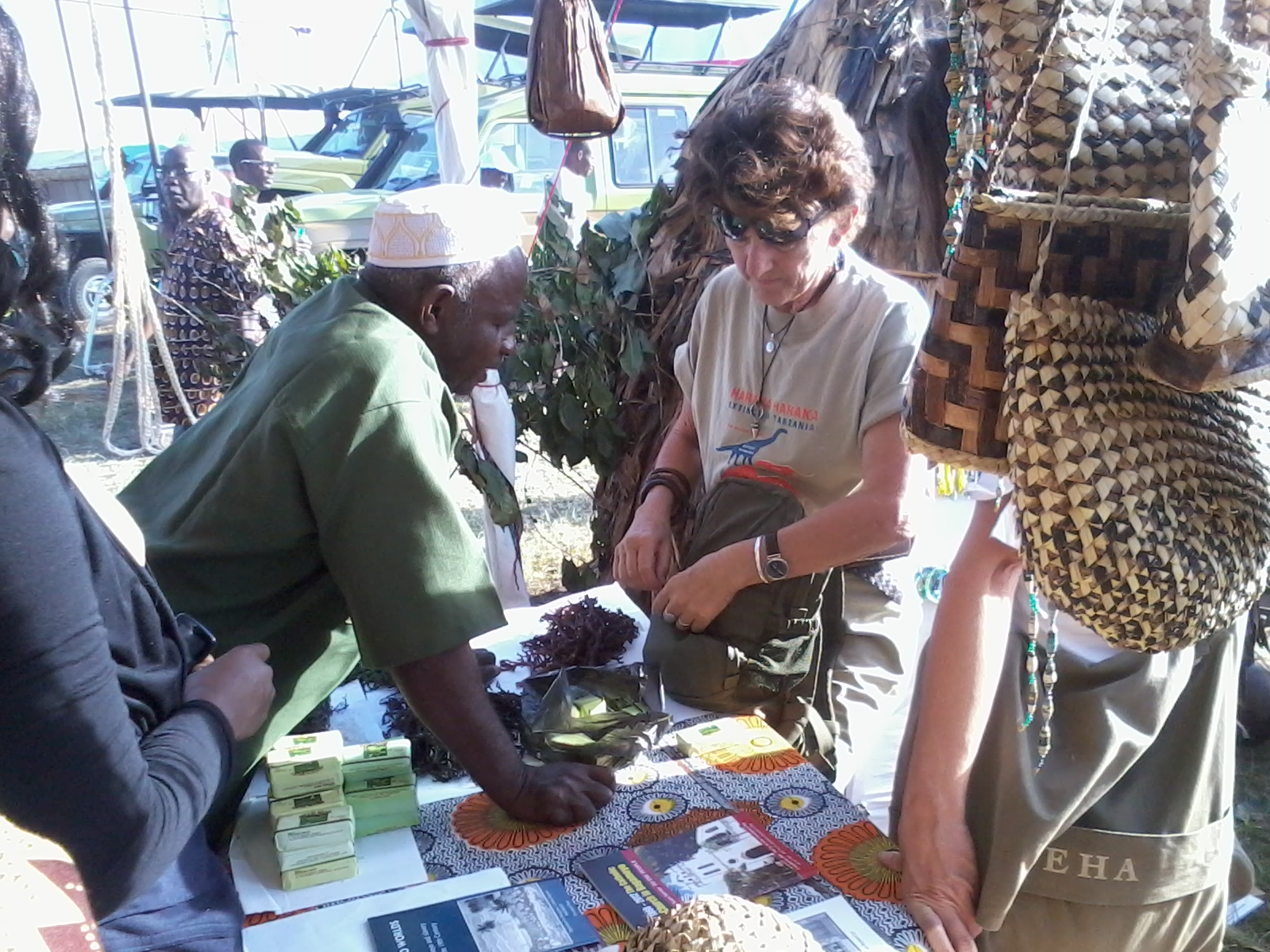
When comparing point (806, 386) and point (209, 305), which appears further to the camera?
point (209, 305)

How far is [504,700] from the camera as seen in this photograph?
1866 mm

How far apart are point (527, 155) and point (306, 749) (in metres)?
8.81

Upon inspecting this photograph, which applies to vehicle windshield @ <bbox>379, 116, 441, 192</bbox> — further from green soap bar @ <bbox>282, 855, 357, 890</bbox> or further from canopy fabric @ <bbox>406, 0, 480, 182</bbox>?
green soap bar @ <bbox>282, 855, 357, 890</bbox>

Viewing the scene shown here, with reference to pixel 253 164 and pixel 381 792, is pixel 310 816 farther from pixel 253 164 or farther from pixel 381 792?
pixel 253 164

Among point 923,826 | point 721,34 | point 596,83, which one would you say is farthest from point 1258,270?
point 721,34

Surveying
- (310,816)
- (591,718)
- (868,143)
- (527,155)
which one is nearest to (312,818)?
(310,816)

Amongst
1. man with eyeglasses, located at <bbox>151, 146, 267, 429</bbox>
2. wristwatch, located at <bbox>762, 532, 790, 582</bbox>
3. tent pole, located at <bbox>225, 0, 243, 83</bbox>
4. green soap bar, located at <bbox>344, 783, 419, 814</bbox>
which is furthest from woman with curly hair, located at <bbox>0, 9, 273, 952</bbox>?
tent pole, located at <bbox>225, 0, 243, 83</bbox>

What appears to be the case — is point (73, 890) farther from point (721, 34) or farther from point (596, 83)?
point (721, 34)

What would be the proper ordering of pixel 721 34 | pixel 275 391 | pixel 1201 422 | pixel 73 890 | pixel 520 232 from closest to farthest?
pixel 73 890 → pixel 1201 422 → pixel 275 391 → pixel 520 232 → pixel 721 34

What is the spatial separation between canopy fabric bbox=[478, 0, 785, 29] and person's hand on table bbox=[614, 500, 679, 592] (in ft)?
30.7

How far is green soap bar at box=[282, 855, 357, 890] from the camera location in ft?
4.69

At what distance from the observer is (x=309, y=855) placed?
1436 mm

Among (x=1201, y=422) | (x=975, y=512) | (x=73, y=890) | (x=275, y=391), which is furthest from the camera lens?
(x=275, y=391)

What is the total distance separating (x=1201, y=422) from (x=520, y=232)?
1431 millimetres
